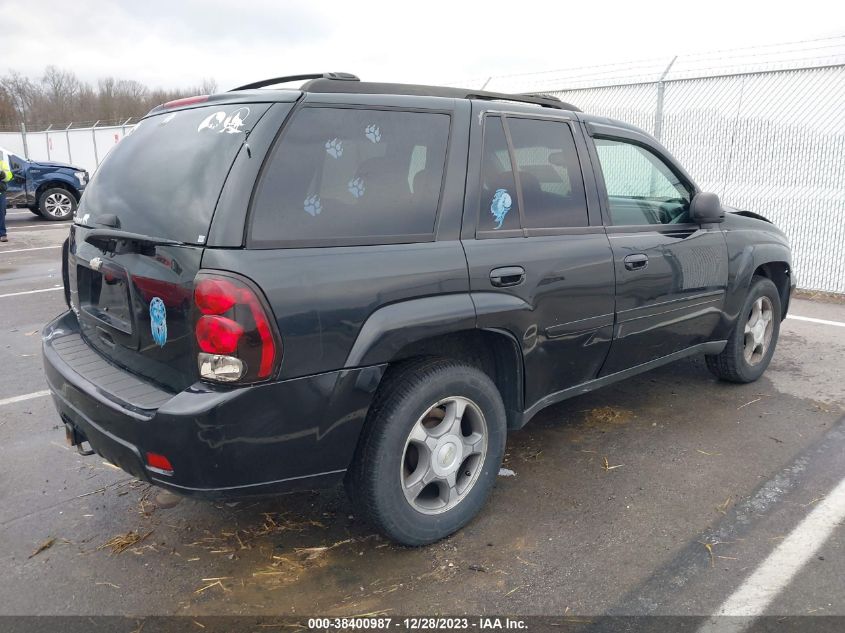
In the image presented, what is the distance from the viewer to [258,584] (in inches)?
106

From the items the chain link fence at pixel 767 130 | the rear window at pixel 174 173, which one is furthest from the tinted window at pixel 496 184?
the chain link fence at pixel 767 130

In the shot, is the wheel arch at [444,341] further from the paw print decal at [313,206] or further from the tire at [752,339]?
the tire at [752,339]

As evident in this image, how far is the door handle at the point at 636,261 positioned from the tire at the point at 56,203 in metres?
15.8

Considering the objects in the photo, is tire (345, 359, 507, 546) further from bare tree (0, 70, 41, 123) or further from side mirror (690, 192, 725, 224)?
bare tree (0, 70, 41, 123)

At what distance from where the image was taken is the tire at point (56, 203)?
16.3 m

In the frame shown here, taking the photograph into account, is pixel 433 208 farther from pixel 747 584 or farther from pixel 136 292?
pixel 747 584

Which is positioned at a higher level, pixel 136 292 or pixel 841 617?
pixel 136 292

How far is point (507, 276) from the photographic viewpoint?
3025mm

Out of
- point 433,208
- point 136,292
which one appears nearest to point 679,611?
point 433,208

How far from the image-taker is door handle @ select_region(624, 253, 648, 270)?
142 inches

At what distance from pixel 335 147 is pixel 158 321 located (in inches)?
36.8

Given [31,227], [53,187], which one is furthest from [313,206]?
[53,187]

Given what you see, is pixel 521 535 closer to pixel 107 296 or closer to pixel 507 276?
pixel 507 276

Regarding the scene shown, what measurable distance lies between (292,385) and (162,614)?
3.28ft
